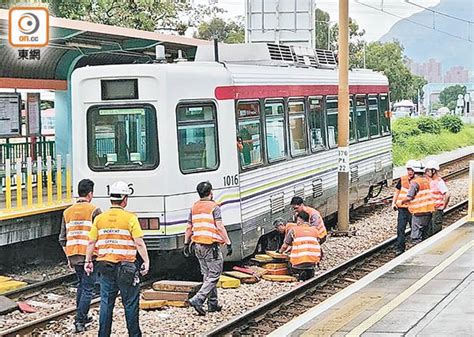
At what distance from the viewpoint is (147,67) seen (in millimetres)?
12117

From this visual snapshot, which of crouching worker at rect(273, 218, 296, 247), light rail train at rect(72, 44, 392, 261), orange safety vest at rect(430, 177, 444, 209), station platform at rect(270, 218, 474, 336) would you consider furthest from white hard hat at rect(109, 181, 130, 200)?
orange safety vest at rect(430, 177, 444, 209)

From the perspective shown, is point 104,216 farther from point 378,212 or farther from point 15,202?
point 378,212

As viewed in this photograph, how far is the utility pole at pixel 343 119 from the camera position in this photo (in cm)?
1722

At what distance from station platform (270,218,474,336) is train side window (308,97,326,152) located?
3762mm

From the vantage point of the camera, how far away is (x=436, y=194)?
1491 centimetres

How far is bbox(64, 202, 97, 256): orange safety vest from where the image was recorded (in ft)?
34.1

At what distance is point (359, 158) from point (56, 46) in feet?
23.6

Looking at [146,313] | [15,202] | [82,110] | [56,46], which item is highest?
[56,46]

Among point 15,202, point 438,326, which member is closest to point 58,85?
point 15,202

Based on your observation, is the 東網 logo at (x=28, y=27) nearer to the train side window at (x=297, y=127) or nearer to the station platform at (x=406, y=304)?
the station platform at (x=406, y=304)

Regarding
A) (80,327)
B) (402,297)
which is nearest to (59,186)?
(80,327)

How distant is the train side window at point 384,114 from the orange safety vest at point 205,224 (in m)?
11.4

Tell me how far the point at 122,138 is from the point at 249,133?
2.06m

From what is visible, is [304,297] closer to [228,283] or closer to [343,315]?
[228,283]
